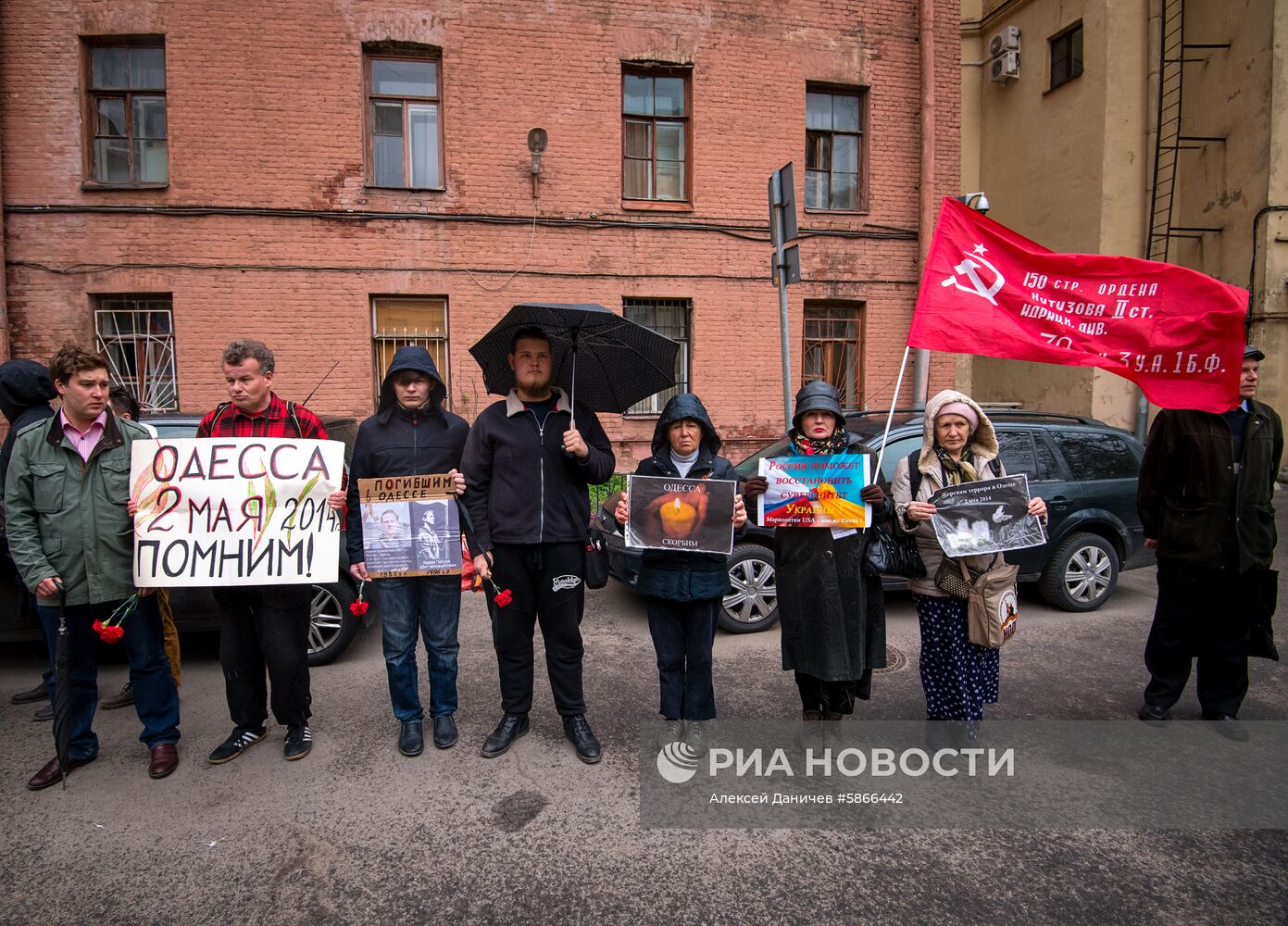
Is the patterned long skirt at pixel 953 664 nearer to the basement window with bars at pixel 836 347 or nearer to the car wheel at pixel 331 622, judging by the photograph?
the car wheel at pixel 331 622

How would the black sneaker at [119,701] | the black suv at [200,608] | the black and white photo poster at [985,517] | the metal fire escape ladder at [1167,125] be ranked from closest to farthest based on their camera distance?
1. the black and white photo poster at [985,517]
2. the black sneaker at [119,701]
3. the black suv at [200,608]
4. the metal fire escape ladder at [1167,125]

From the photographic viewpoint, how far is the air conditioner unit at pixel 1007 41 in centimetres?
1602

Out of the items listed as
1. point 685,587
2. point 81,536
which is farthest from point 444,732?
point 81,536

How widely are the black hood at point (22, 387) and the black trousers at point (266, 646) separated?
1.73 m

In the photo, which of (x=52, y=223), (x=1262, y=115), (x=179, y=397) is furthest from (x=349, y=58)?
(x=1262, y=115)

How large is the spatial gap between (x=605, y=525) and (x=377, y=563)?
2490mm

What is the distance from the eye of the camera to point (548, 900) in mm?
2490

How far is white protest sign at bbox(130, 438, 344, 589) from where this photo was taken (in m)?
3.27

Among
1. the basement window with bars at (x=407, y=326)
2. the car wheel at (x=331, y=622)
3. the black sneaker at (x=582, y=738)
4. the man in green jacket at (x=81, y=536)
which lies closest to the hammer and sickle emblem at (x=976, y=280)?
the black sneaker at (x=582, y=738)

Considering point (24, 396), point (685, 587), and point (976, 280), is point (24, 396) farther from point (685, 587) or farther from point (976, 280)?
point (976, 280)

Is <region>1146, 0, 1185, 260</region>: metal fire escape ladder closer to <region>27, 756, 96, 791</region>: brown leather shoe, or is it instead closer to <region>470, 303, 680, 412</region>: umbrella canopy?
<region>470, 303, 680, 412</region>: umbrella canopy

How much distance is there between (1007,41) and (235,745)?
64.6ft

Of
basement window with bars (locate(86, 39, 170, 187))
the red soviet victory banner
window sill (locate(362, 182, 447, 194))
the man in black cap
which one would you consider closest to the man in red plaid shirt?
the red soviet victory banner

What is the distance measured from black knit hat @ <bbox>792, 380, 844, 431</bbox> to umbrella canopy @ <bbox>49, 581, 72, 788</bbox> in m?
3.44
